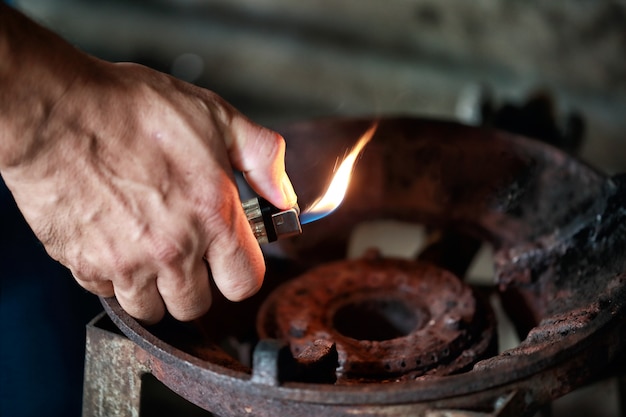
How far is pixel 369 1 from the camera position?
11.6 ft

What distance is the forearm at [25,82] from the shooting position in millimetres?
1107

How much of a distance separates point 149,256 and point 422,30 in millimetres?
2547

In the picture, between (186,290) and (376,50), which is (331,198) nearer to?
(186,290)

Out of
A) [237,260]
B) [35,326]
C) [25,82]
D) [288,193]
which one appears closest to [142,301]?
[237,260]

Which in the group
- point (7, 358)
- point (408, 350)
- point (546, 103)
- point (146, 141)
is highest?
point (146, 141)

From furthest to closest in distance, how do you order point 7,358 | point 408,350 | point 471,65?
point 471,65 → point 7,358 → point 408,350

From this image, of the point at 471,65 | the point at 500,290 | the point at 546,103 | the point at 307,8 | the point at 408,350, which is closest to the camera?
the point at 408,350


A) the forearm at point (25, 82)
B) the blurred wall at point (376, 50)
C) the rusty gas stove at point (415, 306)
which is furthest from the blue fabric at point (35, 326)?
the blurred wall at point (376, 50)

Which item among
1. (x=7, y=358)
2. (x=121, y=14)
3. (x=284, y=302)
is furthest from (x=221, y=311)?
(x=121, y=14)

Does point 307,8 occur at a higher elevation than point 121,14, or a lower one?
higher

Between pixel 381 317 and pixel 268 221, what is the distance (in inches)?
23.6

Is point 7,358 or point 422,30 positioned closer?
point 7,358

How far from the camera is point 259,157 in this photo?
1345mm

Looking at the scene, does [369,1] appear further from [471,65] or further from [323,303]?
[323,303]
